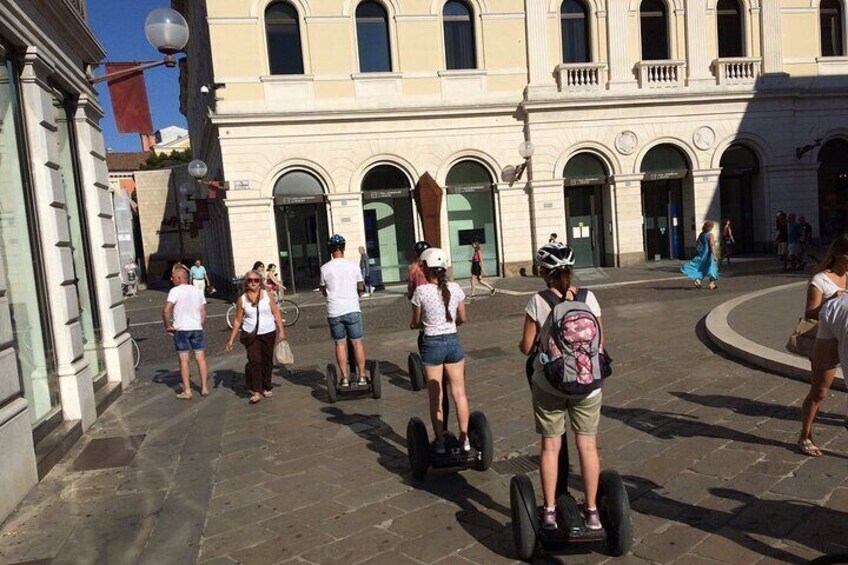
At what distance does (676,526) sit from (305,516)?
2.34m

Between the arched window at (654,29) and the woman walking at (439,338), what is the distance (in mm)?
19964

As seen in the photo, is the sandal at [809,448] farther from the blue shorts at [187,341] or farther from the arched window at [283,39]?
the arched window at [283,39]

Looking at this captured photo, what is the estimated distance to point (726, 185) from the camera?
75.6ft

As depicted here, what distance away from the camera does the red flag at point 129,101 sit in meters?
8.83

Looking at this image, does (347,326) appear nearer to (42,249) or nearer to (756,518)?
(42,249)

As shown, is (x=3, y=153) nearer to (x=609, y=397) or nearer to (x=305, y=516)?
(x=305, y=516)

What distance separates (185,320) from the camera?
25.2 ft

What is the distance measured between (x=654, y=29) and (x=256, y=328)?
64.5 feet

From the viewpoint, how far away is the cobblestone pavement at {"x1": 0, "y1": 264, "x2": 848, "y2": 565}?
3.66m

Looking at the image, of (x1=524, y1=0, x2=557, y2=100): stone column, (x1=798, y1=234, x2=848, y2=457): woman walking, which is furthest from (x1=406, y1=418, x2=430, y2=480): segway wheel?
(x1=524, y1=0, x2=557, y2=100): stone column

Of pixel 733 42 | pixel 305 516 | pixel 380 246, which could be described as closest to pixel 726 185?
pixel 733 42

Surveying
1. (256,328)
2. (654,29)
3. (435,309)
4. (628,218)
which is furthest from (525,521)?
(654,29)

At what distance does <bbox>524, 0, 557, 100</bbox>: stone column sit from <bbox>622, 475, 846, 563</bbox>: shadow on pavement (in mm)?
18171

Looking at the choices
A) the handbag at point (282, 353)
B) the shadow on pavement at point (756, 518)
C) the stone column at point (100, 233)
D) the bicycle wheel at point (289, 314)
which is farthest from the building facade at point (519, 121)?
the shadow on pavement at point (756, 518)
